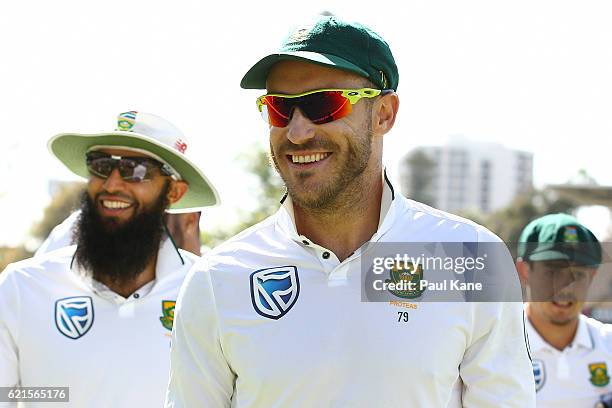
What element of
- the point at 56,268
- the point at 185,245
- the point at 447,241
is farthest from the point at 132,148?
the point at 447,241

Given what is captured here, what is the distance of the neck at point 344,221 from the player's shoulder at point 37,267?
2044 millimetres

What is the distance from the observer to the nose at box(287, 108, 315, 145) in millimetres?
3561

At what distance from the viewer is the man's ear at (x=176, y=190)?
588cm

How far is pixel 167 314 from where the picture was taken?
17.2 ft

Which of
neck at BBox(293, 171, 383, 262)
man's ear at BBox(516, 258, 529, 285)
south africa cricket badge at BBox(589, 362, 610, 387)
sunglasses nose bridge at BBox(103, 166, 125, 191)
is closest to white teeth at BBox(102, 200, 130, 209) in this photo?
sunglasses nose bridge at BBox(103, 166, 125, 191)

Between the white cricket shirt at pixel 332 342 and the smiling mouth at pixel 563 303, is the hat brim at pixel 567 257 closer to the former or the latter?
the smiling mouth at pixel 563 303

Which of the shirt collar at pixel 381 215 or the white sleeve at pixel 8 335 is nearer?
the shirt collar at pixel 381 215

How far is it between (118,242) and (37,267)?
52 cm

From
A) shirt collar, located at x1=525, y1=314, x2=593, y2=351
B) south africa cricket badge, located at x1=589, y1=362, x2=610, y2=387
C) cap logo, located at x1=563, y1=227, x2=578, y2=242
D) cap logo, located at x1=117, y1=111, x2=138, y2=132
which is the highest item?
cap logo, located at x1=117, y1=111, x2=138, y2=132

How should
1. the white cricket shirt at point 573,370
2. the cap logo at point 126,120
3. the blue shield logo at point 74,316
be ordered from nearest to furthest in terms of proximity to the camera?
the blue shield logo at point 74,316 < the cap logo at point 126,120 < the white cricket shirt at point 573,370

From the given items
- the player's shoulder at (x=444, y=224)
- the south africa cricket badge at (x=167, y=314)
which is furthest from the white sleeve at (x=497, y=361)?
the south africa cricket badge at (x=167, y=314)

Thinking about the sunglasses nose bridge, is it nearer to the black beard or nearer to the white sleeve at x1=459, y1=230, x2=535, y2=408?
the black beard

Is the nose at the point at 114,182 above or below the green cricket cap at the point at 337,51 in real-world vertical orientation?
below

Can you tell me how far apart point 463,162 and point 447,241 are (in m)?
162
